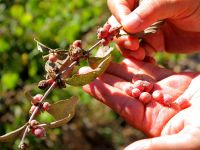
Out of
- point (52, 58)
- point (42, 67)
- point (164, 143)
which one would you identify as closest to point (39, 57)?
point (42, 67)

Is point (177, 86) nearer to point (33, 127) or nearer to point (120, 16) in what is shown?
point (120, 16)

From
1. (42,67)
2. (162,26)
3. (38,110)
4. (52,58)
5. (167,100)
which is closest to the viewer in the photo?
(38,110)

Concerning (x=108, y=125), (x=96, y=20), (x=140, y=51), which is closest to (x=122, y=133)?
(x=108, y=125)

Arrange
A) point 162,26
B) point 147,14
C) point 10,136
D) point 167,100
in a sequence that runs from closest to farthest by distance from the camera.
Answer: point 10,136 → point 167,100 → point 147,14 → point 162,26

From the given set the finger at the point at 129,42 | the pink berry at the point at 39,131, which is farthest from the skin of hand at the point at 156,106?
the pink berry at the point at 39,131

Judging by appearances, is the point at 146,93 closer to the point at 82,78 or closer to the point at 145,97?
the point at 145,97

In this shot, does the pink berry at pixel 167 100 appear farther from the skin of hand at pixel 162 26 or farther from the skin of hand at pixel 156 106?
the skin of hand at pixel 162 26
